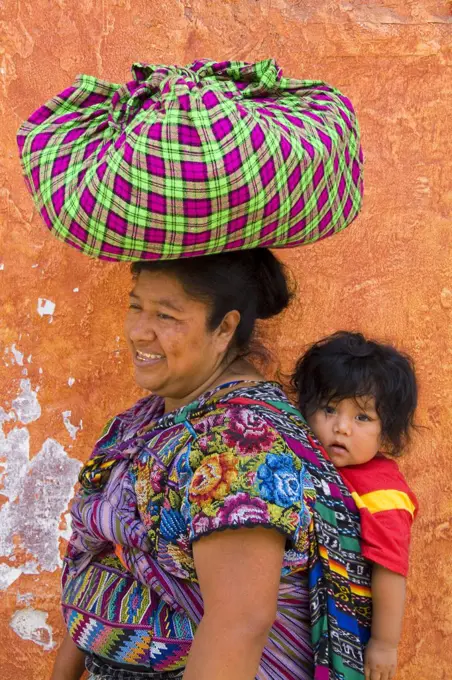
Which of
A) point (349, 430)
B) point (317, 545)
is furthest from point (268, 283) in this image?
point (317, 545)

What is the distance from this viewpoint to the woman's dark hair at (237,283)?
1.96 m

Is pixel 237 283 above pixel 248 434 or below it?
above

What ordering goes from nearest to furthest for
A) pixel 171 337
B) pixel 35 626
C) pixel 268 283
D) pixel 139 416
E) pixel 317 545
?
1. pixel 317 545
2. pixel 171 337
3. pixel 268 283
4. pixel 139 416
5. pixel 35 626

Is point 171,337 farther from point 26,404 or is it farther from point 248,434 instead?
point 26,404

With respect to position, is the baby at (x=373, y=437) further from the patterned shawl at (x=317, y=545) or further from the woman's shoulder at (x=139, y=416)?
the woman's shoulder at (x=139, y=416)

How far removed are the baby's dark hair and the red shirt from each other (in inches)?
5.4

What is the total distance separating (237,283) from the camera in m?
2.03

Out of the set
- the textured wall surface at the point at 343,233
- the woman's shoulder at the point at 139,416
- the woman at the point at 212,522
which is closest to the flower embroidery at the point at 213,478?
the woman at the point at 212,522

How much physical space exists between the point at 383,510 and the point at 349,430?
0.26m

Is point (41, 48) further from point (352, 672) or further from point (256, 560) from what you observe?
point (352, 672)

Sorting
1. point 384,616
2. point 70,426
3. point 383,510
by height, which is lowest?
point 70,426

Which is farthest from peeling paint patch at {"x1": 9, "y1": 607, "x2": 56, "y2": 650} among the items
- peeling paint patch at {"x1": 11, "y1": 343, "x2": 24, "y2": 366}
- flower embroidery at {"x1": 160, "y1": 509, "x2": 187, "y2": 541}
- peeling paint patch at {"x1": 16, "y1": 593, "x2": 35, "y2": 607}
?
flower embroidery at {"x1": 160, "y1": 509, "x2": 187, "y2": 541}

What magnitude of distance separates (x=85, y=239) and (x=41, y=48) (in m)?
1.39

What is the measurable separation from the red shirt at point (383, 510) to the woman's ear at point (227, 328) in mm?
445
